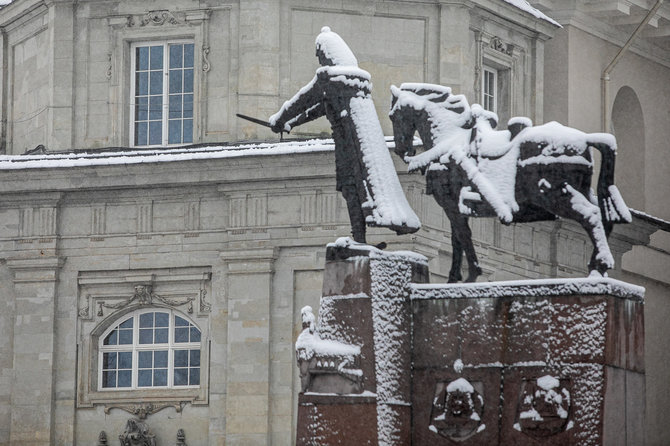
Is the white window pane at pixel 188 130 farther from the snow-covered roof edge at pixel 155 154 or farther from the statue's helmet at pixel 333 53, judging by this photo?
the statue's helmet at pixel 333 53

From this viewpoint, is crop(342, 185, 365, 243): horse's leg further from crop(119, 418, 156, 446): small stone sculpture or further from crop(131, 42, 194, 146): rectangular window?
crop(131, 42, 194, 146): rectangular window

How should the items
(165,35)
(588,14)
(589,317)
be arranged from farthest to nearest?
(588,14)
(165,35)
(589,317)

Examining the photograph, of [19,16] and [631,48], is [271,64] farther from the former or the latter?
[631,48]

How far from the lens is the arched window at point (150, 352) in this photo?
36.3m

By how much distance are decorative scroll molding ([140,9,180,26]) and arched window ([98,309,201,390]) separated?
5914mm

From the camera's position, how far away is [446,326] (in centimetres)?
1842

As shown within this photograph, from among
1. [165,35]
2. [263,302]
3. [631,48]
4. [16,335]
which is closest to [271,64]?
[165,35]

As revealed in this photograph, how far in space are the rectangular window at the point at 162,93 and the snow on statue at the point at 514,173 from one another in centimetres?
1820

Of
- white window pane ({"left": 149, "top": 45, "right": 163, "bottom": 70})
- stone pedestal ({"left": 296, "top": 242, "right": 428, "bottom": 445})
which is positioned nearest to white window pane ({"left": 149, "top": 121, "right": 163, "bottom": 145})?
white window pane ({"left": 149, "top": 45, "right": 163, "bottom": 70})

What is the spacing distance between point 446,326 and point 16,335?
19.7 m

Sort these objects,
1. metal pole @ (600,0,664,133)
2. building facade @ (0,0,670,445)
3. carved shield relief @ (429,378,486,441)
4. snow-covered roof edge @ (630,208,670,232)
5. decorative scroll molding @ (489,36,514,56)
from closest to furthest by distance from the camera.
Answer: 1. carved shield relief @ (429,378,486,441)
2. building facade @ (0,0,670,445)
3. decorative scroll molding @ (489,36,514,56)
4. snow-covered roof edge @ (630,208,670,232)
5. metal pole @ (600,0,664,133)

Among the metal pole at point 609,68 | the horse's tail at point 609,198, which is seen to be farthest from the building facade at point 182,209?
the horse's tail at point 609,198

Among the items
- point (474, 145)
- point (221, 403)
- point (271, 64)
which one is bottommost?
point (221, 403)

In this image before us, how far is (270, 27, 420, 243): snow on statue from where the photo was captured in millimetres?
19344
